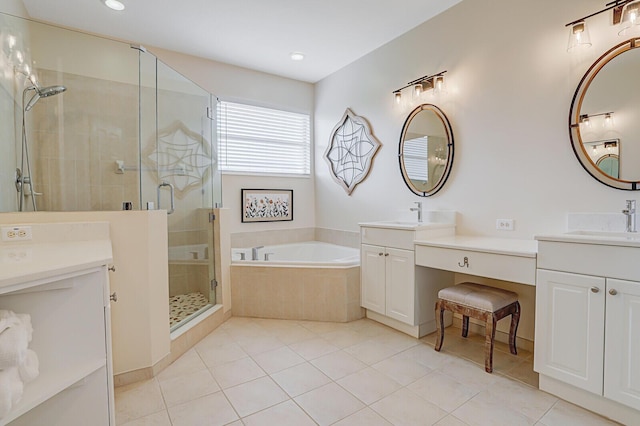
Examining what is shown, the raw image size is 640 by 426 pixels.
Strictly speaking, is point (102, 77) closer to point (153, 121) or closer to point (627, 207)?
point (153, 121)

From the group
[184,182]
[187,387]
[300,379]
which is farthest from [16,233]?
[300,379]

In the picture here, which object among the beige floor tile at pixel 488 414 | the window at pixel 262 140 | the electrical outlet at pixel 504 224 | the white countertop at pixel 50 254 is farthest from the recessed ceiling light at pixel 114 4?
the beige floor tile at pixel 488 414

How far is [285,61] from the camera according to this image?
3.79m

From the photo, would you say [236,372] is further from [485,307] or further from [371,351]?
[485,307]

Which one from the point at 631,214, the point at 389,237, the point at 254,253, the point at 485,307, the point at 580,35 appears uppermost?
the point at 580,35

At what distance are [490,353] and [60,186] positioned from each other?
10.3ft

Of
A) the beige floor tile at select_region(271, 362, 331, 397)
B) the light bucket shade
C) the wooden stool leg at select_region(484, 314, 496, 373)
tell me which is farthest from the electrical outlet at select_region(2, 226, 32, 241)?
the light bucket shade

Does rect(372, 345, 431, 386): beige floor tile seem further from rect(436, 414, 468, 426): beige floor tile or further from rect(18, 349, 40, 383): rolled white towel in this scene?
rect(18, 349, 40, 383): rolled white towel

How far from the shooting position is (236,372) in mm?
2090

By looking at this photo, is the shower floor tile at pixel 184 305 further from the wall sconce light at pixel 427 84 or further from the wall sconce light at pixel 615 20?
the wall sconce light at pixel 615 20

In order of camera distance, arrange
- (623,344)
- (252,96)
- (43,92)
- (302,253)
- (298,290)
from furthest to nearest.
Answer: (302,253)
(252,96)
(298,290)
(43,92)
(623,344)

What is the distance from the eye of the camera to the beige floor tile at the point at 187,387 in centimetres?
182

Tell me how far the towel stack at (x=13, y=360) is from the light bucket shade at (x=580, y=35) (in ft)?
10.5

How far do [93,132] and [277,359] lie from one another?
7.22 ft
